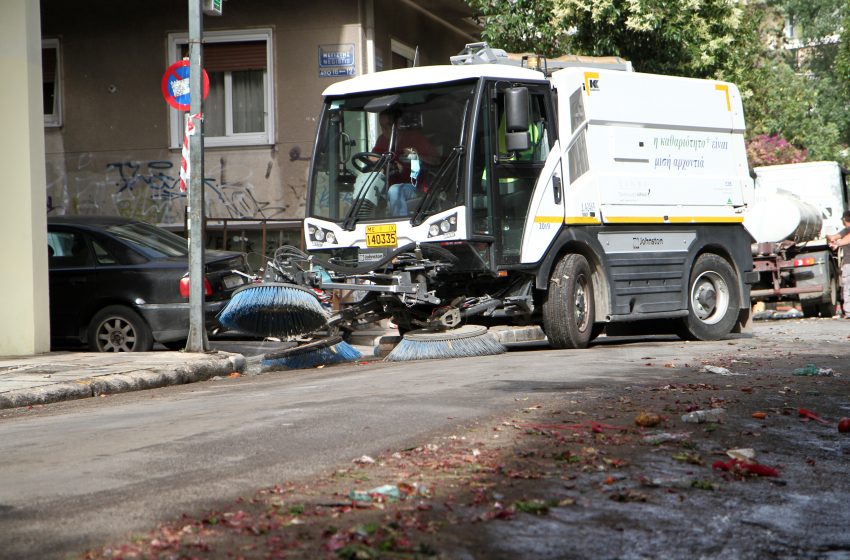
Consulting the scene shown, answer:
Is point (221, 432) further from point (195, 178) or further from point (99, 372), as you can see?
point (195, 178)

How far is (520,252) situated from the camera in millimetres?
11680

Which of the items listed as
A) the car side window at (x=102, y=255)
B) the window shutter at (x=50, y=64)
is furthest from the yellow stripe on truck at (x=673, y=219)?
the window shutter at (x=50, y=64)

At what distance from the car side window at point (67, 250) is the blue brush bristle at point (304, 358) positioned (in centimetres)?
287

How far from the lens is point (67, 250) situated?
13578 mm

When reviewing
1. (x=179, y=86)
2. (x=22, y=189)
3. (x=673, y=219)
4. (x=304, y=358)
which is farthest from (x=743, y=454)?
(x=22, y=189)

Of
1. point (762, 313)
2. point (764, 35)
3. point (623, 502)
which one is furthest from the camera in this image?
point (764, 35)

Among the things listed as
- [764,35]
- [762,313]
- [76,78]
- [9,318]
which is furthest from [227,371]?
[764,35]

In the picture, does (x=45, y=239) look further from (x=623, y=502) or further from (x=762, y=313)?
(x=762, y=313)

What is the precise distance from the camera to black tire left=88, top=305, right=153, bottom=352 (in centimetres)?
1308

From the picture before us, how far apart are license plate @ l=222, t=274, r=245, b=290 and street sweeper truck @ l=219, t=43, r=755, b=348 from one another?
119cm

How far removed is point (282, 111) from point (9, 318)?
288 inches

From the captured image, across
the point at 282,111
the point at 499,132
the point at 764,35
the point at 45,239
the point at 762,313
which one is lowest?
the point at 762,313

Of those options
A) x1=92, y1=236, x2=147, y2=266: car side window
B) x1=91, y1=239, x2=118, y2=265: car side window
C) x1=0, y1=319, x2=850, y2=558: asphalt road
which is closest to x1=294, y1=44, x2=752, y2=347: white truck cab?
x1=0, y1=319, x2=850, y2=558: asphalt road

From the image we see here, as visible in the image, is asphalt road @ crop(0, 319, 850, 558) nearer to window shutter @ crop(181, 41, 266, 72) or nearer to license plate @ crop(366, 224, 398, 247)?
license plate @ crop(366, 224, 398, 247)
